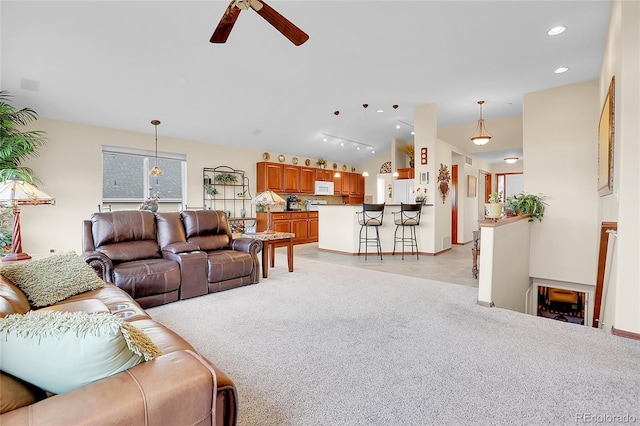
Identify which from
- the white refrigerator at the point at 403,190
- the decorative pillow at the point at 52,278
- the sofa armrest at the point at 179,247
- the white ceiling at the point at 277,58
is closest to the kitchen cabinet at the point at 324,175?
the white refrigerator at the point at 403,190

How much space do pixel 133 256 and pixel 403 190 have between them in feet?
18.9

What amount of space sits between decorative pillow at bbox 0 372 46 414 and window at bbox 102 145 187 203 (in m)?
5.69

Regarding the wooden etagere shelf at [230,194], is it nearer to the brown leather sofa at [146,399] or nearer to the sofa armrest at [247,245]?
the sofa armrest at [247,245]

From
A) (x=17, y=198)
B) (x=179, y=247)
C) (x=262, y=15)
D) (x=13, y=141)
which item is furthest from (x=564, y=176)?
(x=13, y=141)

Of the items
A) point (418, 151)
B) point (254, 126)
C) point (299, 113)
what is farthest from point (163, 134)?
point (418, 151)

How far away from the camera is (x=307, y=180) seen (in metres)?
8.76

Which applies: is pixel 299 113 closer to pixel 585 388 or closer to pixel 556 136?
pixel 556 136

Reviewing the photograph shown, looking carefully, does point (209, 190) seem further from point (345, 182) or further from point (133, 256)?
point (345, 182)

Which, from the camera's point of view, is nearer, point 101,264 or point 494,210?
point 101,264

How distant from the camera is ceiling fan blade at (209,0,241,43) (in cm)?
211

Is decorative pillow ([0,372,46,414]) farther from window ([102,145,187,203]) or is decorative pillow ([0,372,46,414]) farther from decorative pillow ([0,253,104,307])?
window ([102,145,187,203])

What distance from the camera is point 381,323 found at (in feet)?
9.02

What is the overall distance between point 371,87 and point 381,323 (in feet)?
13.1

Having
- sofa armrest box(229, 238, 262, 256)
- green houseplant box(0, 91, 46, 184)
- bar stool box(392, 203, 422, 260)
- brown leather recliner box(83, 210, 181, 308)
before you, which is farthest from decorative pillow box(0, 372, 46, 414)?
bar stool box(392, 203, 422, 260)
